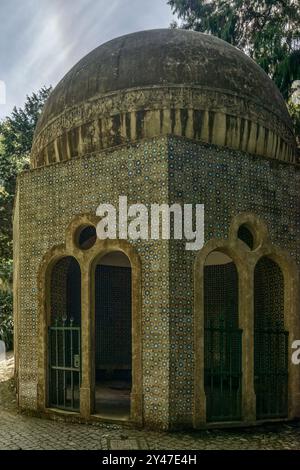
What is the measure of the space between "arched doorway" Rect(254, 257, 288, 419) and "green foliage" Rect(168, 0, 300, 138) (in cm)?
736

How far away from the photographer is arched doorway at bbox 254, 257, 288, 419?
7543 millimetres

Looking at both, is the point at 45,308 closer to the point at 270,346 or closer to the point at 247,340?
the point at 247,340

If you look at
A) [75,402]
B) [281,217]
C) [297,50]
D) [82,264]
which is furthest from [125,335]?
[297,50]

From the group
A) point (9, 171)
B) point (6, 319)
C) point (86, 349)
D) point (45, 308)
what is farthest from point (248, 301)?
point (9, 171)

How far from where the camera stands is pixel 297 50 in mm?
13336

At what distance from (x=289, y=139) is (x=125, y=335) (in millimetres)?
5904

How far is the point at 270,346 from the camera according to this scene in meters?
7.96

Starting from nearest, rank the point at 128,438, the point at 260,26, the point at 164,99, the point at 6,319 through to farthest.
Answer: the point at 128,438, the point at 164,99, the point at 260,26, the point at 6,319

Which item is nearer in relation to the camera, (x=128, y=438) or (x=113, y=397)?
(x=128, y=438)

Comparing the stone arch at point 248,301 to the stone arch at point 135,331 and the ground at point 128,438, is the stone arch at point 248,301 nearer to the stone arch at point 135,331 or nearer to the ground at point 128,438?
the ground at point 128,438

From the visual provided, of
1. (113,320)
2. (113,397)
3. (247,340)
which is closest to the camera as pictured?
(247,340)

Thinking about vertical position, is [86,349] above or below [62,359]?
above

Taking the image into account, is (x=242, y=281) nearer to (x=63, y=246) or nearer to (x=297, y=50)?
(x=63, y=246)

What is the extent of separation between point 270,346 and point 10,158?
56.1 feet
